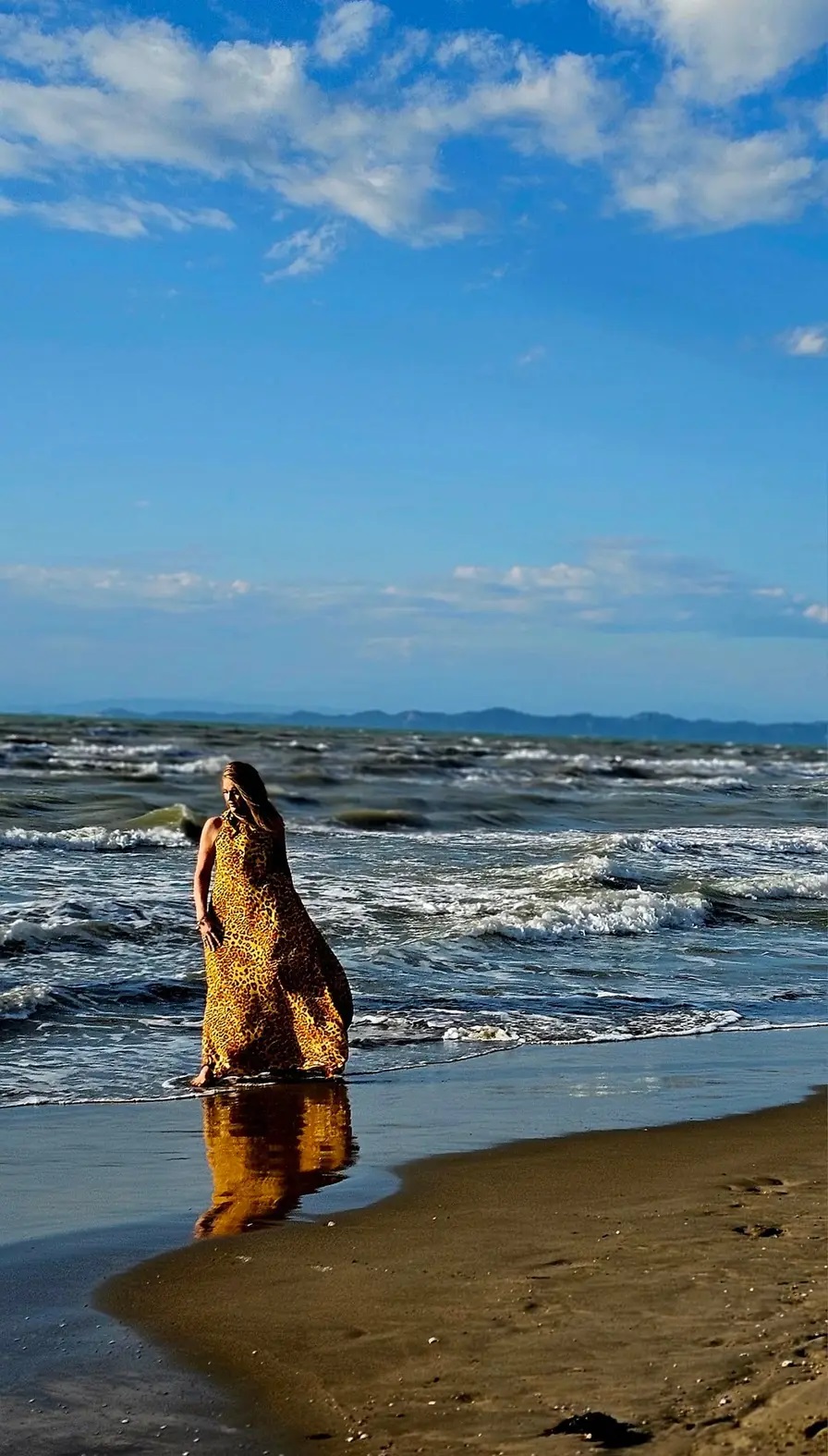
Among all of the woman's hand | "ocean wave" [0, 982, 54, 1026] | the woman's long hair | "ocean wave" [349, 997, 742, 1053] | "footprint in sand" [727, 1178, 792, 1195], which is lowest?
"ocean wave" [349, 997, 742, 1053]

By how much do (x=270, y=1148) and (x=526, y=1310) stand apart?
2.72 metres

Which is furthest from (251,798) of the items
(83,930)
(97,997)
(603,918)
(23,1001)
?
(603,918)

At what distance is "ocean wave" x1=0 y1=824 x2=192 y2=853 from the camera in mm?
19484

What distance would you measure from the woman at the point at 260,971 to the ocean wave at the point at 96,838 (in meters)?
11.3

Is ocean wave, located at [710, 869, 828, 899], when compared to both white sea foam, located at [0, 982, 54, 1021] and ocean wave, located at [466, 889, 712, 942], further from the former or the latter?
white sea foam, located at [0, 982, 54, 1021]

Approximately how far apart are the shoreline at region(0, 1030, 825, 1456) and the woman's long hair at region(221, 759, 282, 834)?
5.07 feet

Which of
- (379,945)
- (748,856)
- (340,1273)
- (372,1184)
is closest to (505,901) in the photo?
(379,945)

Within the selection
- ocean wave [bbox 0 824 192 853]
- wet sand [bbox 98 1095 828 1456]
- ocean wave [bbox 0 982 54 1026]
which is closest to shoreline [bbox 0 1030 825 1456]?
wet sand [bbox 98 1095 828 1456]

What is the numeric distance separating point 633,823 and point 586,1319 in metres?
24.6

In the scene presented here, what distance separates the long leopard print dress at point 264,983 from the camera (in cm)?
826

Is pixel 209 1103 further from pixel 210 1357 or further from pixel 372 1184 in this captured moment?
pixel 210 1357

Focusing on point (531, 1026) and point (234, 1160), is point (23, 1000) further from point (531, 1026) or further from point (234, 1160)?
point (234, 1160)

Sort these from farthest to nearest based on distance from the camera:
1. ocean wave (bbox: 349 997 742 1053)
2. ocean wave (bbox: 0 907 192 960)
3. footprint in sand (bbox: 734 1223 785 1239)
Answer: ocean wave (bbox: 0 907 192 960) < ocean wave (bbox: 349 997 742 1053) < footprint in sand (bbox: 734 1223 785 1239)

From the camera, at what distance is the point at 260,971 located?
8266 millimetres
